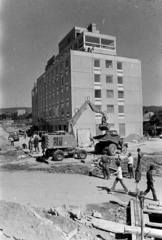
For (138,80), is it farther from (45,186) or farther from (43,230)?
(43,230)

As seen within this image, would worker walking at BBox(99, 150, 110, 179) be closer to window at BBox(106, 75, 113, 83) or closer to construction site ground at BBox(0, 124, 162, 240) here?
construction site ground at BBox(0, 124, 162, 240)

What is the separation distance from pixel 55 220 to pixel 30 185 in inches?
192

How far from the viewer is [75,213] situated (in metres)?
7.02

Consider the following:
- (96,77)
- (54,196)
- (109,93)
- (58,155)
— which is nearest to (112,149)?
(58,155)

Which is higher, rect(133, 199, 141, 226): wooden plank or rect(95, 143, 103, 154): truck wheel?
rect(95, 143, 103, 154): truck wheel

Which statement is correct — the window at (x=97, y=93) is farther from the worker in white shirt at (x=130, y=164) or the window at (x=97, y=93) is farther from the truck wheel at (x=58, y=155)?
the worker in white shirt at (x=130, y=164)

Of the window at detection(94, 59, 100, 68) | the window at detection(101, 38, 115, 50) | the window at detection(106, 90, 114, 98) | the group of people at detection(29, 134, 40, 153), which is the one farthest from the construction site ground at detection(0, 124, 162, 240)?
the window at detection(101, 38, 115, 50)

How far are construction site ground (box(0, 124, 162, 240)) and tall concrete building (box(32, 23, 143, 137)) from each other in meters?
19.2

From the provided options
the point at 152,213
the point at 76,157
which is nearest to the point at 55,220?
the point at 152,213

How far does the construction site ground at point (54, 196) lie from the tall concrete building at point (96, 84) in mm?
19207

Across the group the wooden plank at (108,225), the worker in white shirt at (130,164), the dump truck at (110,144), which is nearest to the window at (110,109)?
the dump truck at (110,144)

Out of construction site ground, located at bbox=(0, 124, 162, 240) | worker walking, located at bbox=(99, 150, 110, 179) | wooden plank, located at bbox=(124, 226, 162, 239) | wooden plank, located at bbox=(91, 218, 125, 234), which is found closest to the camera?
construction site ground, located at bbox=(0, 124, 162, 240)

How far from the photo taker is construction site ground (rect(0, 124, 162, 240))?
5883mm

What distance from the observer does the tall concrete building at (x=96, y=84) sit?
3581 centimetres
